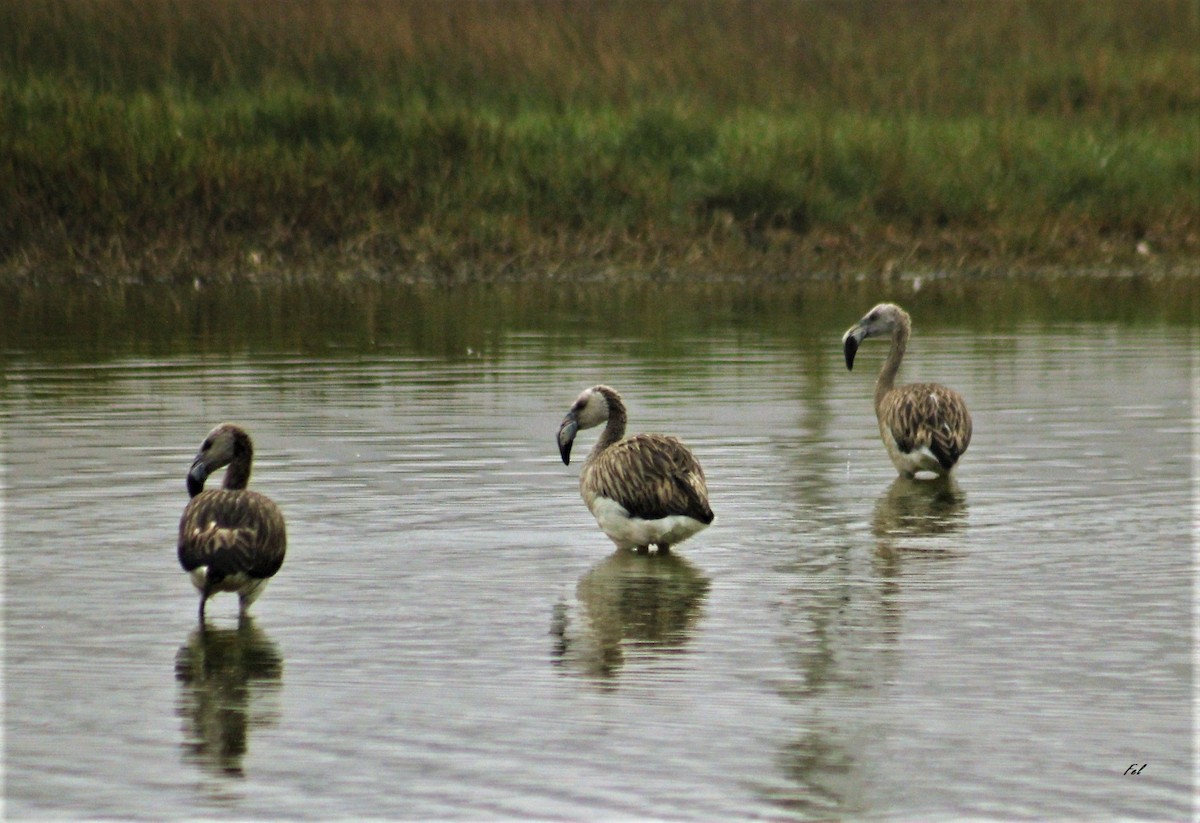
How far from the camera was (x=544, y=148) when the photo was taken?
115 feet

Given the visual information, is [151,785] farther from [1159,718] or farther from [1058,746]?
[1159,718]

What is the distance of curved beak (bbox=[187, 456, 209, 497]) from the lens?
35.2 feet

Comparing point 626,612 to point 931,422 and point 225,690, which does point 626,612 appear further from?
Result: point 931,422

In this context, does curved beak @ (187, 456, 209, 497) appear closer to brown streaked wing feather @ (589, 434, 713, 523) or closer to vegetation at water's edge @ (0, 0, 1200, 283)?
brown streaked wing feather @ (589, 434, 713, 523)

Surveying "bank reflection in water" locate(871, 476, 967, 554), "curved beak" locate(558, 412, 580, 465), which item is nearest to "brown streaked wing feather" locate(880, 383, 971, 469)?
"bank reflection in water" locate(871, 476, 967, 554)

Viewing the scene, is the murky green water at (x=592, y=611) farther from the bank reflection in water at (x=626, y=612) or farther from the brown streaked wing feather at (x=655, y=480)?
the brown streaked wing feather at (x=655, y=480)

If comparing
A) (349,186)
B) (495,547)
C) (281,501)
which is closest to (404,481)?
(281,501)

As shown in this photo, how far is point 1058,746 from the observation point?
7.95 m

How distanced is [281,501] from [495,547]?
2127mm

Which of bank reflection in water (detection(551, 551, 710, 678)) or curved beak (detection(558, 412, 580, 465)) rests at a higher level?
curved beak (detection(558, 412, 580, 465))

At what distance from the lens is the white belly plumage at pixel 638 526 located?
11594mm

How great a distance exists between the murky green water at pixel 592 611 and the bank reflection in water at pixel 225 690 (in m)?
0.02

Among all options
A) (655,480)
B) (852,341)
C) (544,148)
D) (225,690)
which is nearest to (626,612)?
(655,480)

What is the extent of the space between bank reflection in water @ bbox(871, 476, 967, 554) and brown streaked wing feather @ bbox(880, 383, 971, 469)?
27 cm
